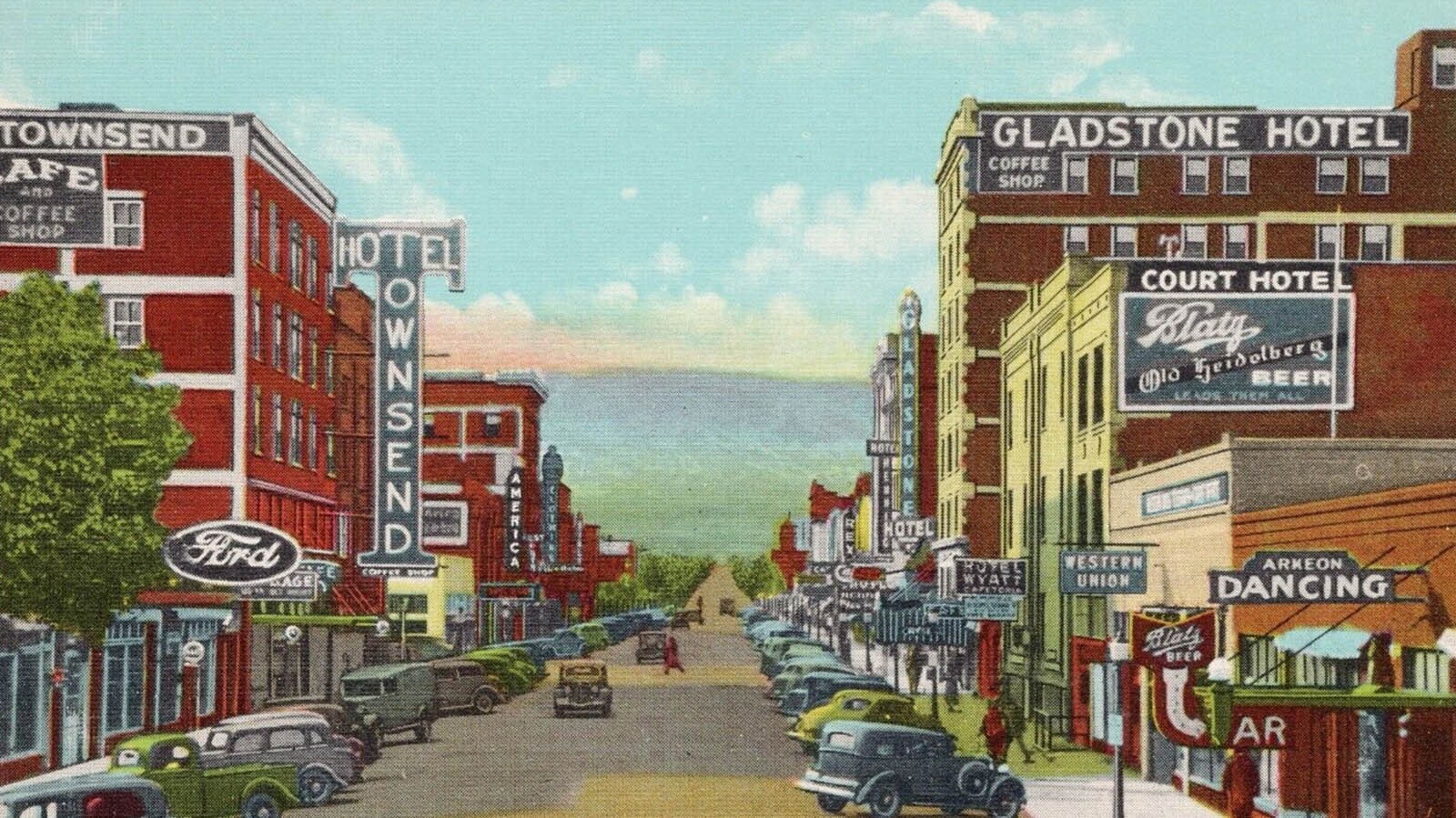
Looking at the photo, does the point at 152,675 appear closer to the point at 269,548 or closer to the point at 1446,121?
the point at 269,548

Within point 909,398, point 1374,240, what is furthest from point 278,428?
point 1374,240

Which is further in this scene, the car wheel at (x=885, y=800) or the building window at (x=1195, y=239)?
the building window at (x=1195, y=239)

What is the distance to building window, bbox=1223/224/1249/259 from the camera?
205 ft

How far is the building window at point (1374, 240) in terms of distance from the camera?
6216cm

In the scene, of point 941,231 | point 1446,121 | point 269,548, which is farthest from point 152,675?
point 1446,121

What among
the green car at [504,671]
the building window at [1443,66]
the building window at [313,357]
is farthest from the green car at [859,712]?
the building window at [1443,66]

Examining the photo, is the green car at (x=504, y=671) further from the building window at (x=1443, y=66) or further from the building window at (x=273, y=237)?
the building window at (x=1443, y=66)

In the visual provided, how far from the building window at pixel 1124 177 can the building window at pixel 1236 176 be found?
3192 millimetres

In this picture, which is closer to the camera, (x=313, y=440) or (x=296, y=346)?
(x=296, y=346)

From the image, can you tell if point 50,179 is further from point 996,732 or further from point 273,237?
point 996,732

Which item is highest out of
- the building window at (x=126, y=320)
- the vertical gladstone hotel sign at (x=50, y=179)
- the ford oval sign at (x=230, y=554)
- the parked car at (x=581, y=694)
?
the vertical gladstone hotel sign at (x=50, y=179)

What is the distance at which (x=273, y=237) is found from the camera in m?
48.3

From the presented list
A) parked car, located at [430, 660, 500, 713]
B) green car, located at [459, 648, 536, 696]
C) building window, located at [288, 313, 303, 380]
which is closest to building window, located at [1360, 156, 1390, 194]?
green car, located at [459, 648, 536, 696]

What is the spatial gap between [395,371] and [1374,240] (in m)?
37.2
